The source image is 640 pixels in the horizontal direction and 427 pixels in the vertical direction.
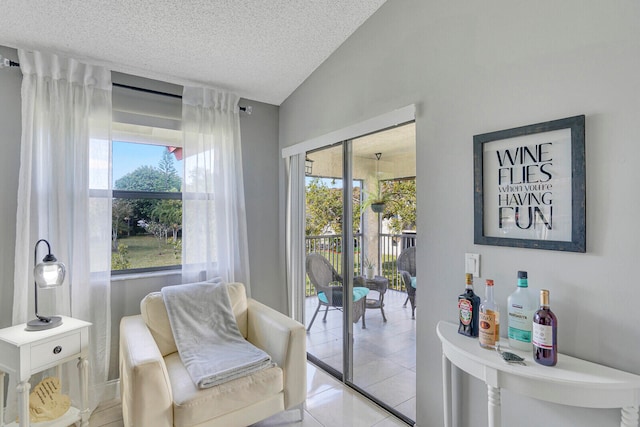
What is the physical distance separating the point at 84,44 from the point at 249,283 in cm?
218

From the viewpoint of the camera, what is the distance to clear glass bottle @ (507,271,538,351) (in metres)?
1.40

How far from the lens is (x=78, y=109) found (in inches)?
89.0

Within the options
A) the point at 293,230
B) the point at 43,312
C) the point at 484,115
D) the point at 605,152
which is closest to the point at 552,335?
the point at 605,152

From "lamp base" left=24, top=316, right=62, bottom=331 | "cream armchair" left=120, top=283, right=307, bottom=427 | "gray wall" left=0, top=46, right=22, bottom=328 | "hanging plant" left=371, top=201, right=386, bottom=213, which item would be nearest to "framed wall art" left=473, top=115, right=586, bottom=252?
"hanging plant" left=371, top=201, right=386, bottom=213

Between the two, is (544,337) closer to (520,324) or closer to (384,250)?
(520,324)

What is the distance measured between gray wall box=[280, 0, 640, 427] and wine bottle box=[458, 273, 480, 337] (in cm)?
14

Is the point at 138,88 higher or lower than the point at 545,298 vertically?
higher

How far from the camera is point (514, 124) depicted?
1.55 m

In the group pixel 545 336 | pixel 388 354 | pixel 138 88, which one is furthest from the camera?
pixel 138 88

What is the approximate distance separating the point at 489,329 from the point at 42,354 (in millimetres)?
2342

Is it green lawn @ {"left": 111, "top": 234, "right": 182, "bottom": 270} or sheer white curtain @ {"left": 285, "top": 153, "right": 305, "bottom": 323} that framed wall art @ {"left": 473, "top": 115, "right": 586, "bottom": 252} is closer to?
sheer white curtain @ {"left": 285, "top": 153, "right": 305, "bottom": 323}

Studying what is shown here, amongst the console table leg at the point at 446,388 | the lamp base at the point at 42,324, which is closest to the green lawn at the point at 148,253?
the lamp base at the point at 42,324

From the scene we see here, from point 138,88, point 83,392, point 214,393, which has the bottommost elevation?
point 83,392

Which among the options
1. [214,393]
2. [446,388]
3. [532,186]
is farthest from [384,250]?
[214,393]
